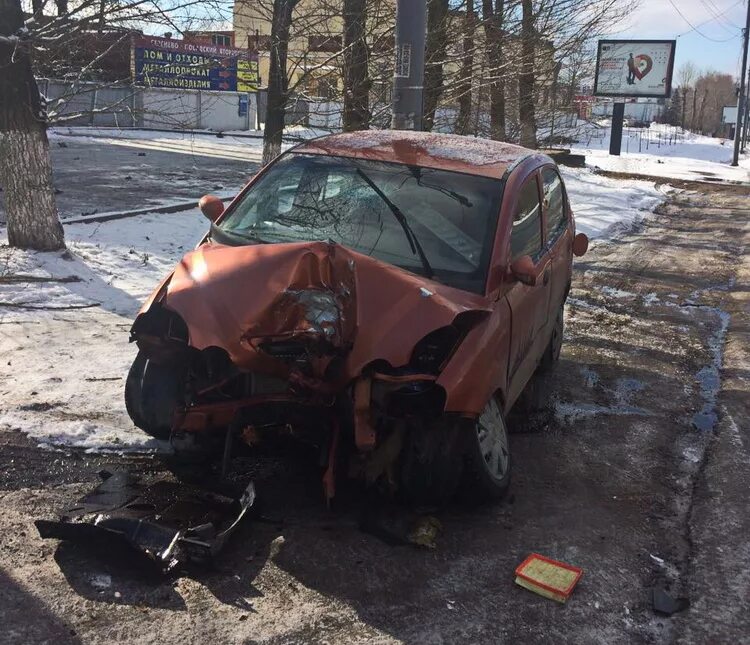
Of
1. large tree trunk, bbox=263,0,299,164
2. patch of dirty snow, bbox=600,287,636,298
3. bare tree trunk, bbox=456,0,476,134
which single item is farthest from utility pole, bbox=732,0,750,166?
large tree trunk, bbox=263,0,299,164

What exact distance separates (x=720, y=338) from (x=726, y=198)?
16199mm

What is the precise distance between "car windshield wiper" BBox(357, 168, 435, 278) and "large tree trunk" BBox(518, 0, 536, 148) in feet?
27.1

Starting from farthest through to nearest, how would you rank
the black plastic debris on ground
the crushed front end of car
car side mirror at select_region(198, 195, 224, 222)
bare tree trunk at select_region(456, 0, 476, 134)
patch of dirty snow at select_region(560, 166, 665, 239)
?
1. patch of dirty snow at select_region(560, 166, 665, 239)
2. bare tree trunk at select_region(456, 0, 476, 134)
3. car side mirror at select_region(198, 195, 224, 222)
4. the crushed front end of car
5. the black plastic debris on ground

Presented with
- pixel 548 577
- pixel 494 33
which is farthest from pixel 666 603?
pixel 494 33

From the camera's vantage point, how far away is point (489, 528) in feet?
12.2

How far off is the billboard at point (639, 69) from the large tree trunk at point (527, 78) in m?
18.0

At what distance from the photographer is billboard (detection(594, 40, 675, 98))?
34.9 m

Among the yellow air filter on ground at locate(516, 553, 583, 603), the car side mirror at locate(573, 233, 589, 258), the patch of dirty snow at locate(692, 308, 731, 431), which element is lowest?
the patch of dirty snow at locate(692, 308, 731, 431)

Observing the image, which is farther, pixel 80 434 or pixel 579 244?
pixel 579 244

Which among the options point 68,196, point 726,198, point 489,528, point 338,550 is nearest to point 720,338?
point 489,528

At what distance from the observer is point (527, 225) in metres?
4.75

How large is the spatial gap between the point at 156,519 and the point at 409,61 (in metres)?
5.23

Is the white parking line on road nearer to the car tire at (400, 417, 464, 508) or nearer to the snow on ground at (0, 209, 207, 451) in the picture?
the snow on ground at (0, 209, 207, 451)

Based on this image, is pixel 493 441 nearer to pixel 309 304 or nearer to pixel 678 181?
pixel 309 304
